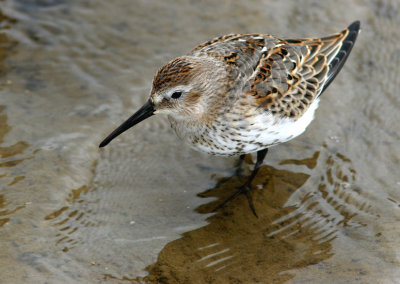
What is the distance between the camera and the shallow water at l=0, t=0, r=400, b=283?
484 cm

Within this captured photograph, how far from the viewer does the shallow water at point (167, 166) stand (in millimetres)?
4836

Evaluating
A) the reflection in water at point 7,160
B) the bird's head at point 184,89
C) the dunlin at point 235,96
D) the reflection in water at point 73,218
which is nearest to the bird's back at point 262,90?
the dunlin at point 235,96

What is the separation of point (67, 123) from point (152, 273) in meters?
2.30

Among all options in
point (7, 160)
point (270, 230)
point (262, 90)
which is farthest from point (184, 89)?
point (7, 160)

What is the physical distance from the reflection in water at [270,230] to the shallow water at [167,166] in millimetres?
15

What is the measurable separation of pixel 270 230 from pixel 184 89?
5.42 feet

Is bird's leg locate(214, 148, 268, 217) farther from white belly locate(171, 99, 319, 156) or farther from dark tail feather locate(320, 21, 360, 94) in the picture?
dark tail feather locate(320, 21, 360, 94)

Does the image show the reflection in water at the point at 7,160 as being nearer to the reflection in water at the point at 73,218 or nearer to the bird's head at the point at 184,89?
the reflection in water at the point at 73,218

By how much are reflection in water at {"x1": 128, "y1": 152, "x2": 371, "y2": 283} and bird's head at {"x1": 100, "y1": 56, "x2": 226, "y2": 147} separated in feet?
3.51

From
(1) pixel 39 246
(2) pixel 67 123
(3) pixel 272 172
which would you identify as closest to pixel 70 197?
(1) pixel 39 246

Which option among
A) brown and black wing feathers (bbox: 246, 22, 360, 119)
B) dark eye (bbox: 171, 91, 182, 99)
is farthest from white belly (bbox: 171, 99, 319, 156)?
dark eye (bbox: 171, 91, 182, 99)

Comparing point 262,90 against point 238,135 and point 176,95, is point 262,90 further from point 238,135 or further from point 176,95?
point 176,95

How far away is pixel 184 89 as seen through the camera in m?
5.05

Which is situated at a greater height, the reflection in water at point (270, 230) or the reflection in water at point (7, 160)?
the reflection in water at point (270, 230)
